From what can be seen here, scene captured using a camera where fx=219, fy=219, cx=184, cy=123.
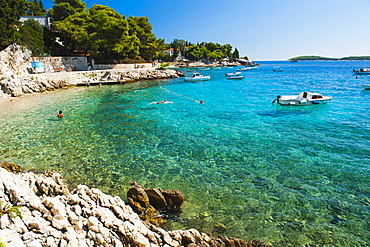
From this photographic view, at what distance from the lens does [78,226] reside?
227 inches

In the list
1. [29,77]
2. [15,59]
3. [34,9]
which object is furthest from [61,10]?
[29,77]

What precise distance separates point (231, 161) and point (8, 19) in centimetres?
5210

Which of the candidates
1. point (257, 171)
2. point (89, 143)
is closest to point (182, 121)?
point (89, 143)

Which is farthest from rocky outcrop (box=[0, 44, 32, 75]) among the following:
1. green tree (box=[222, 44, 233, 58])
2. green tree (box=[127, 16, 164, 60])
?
green tree (box=[222, 44, 233, 58])

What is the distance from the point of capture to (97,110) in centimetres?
2564

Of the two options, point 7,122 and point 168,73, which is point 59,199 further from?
point 168,73

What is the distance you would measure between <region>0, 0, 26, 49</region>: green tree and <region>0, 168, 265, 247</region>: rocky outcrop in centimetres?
4763

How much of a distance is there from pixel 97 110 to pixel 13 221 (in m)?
21.4

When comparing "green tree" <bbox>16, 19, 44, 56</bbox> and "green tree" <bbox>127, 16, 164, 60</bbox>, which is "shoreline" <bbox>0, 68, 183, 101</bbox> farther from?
"green tree" <bbox>127, 16, 164, 60</bbox>

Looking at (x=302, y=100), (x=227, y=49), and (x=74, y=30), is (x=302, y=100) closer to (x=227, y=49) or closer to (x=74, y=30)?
(x=74, y=30)

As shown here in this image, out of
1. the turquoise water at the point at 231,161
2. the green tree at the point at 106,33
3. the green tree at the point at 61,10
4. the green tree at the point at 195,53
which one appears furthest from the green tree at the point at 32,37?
the green tree at the point at 195,53

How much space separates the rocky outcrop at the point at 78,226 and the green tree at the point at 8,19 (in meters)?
47.6

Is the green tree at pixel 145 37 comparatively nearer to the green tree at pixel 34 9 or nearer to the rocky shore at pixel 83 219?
the green tree at pixel 34 9

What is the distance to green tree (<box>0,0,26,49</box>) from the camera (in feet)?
133
